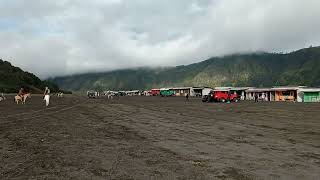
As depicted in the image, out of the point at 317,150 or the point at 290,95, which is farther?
the point at 290,95

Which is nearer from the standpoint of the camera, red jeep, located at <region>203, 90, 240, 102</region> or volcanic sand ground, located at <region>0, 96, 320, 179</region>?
volcanic sand ground, located at <region>0, 96, 320, 179</region>

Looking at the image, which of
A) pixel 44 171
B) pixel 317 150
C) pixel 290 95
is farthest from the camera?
pixel 290 95

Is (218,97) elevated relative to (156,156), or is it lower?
elevated

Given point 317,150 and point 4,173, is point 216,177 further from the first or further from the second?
point 317,150

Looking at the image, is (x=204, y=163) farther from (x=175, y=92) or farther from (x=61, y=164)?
(x=175, y=92)

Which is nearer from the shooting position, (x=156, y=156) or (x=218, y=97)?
(x=156, y=156)

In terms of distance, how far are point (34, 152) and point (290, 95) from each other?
85.2 m

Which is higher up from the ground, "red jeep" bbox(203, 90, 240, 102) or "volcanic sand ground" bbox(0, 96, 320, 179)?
"red jeep" bbox(203, 90, 240, 102)

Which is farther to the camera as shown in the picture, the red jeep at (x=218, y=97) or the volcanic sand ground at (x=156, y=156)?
the red jeep at (x=218, y=97)

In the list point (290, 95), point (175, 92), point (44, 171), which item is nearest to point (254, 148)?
point (44, 171)

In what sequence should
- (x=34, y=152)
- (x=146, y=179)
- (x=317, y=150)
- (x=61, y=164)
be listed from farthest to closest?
(x=317, y=150) < (x=34, y=152) < (x=61, y=164) < (x=146, y=179)

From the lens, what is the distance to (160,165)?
9734 mm

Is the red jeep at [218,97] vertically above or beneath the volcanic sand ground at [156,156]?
above

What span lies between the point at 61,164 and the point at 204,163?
375 cm
